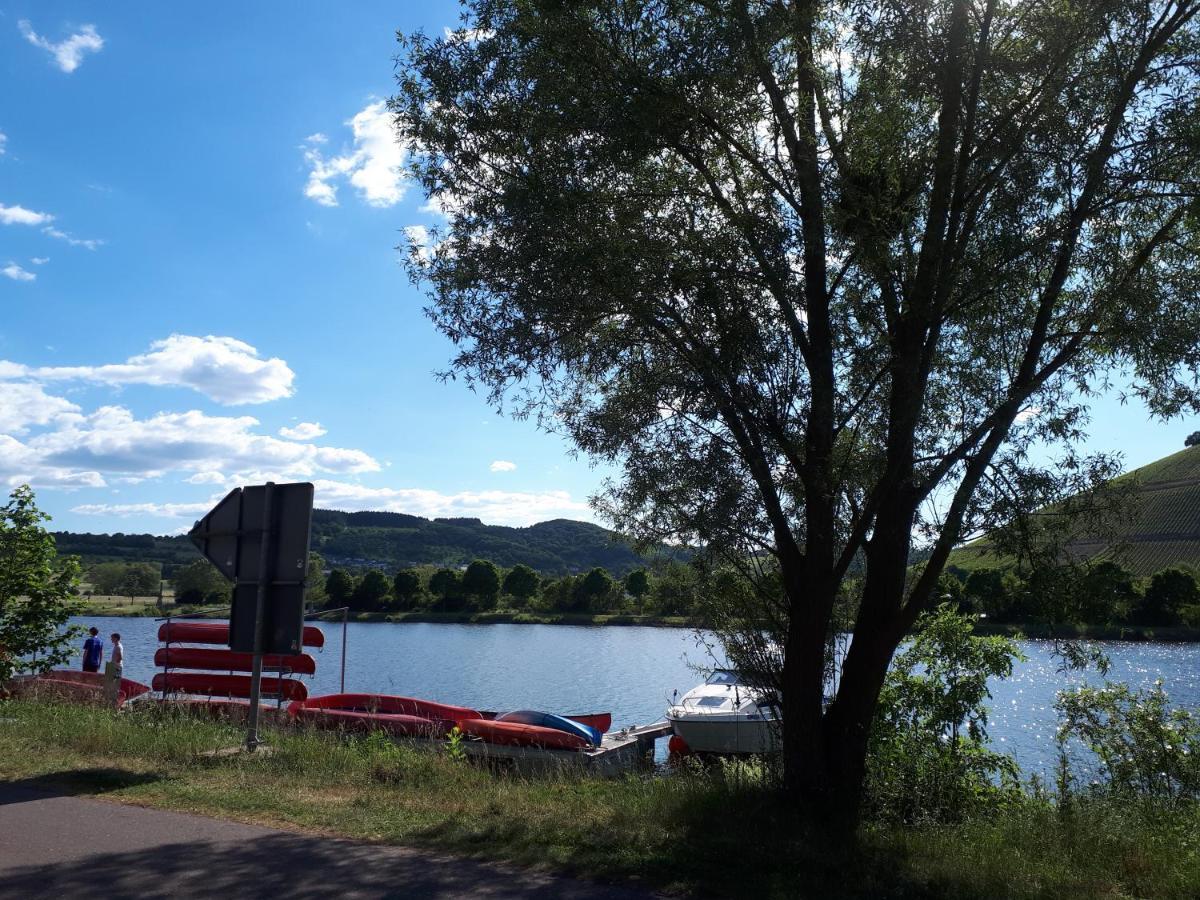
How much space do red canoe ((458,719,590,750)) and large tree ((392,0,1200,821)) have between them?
709 centimetres

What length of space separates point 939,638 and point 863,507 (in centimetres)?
255

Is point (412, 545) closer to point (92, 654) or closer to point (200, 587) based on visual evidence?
point (200, 587)

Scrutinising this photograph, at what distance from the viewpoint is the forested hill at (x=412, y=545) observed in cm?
14925

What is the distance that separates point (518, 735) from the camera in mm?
15242

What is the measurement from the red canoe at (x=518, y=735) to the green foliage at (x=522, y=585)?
290 ft

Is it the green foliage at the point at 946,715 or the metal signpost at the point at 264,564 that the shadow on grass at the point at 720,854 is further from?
the metal signpost at the point at 264,564

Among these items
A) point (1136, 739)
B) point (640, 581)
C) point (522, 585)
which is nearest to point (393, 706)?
point (640, 581)

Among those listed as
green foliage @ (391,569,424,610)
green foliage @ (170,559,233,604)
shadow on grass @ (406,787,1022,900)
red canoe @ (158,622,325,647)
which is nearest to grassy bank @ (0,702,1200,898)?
shadow on grass @ (406,787,1022,900)

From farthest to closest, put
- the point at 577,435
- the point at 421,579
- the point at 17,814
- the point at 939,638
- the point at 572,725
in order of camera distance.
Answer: the point at 421,579 → the point at 572,725 → the point at 939,638 → the point at 577,435 → the point at 17,814

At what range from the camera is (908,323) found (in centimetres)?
830

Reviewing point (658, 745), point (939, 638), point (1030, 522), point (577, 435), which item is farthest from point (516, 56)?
point (658, 745)

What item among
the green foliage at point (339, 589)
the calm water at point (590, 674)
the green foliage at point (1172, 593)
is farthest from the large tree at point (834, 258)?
the green foliage at point (339, 589)

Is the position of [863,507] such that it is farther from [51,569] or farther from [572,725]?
[51,569]

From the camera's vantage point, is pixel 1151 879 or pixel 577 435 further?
pixel 577 435
